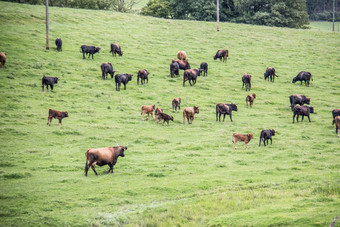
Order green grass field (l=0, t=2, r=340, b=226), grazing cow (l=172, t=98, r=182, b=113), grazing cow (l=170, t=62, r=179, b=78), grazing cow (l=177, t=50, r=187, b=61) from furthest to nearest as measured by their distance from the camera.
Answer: grazing cow (l=177, t=50, r=187, b=61) → grazing cow (l=170, t=62, r=179, b=78) → grazing cow (l=172, t=98, r=182, b=113) → green grass field (l=0, t=2, r=340, b=226)

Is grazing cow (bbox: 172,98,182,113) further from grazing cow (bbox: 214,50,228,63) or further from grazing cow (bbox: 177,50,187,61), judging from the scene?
grazing cow (bbox: 214,50,228,63)

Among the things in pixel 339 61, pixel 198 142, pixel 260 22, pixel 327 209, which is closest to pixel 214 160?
pixel 198 142

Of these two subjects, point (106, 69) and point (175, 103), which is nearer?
point (175, 103)

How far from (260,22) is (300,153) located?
2396 inches

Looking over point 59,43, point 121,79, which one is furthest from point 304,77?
point 59,43

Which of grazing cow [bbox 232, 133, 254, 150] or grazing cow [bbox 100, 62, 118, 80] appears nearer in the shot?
grazing cow [bbox 232, 133, 254, 150]

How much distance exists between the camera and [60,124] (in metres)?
24.8

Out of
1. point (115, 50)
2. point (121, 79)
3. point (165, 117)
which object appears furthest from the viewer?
point (115, 50)

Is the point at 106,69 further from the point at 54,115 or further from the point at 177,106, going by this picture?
the point at 54,115

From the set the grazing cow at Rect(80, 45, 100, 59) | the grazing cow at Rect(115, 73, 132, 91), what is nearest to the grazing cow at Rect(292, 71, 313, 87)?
the grazing cow at Rect(115, 73, 132, 91)

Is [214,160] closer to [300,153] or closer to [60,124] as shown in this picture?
[300,153]

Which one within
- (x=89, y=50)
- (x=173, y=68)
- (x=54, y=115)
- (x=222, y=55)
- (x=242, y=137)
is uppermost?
(x=222, y=55)

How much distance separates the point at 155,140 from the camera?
22.8 meters

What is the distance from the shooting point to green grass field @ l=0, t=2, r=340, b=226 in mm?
13789
